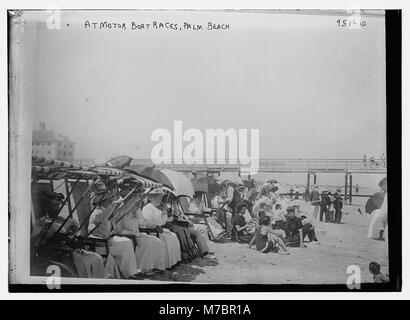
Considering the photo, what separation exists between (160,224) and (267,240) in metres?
0.75

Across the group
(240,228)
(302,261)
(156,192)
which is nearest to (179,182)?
(156,192)

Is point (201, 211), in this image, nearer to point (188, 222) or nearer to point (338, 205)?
point (188, 222)

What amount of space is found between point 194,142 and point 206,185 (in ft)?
1.01

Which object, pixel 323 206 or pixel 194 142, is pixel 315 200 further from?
pixel 194 142

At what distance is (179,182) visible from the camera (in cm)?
305

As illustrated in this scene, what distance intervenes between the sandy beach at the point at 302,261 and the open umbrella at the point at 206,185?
14.6 inches

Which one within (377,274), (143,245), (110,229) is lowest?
(377,274)

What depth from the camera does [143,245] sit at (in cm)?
303

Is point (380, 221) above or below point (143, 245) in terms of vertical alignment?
above

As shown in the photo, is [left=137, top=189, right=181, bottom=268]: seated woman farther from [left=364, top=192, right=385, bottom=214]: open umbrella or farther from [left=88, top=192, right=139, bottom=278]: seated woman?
[left=364, top=192, right=385, bottom=214]: open umbrella
